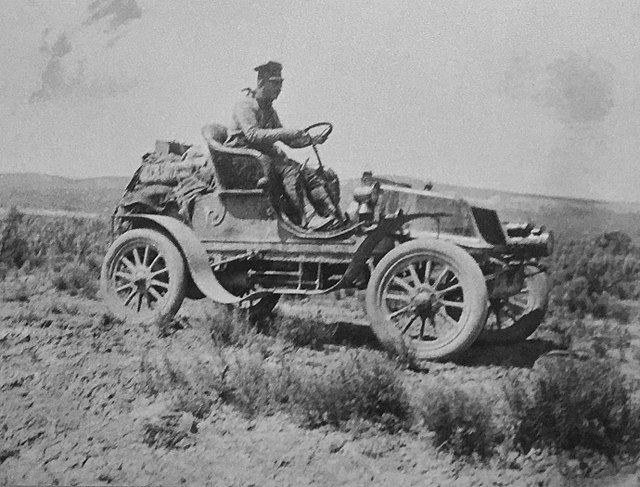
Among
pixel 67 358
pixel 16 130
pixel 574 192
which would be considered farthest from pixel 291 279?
pixel 16 130

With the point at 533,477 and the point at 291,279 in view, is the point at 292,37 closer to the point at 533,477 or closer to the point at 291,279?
the point at 291,279

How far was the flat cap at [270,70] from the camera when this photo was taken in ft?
14.0

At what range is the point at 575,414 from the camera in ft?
9.34

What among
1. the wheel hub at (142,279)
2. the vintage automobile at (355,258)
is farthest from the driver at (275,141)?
the wheel hub at (142,279)

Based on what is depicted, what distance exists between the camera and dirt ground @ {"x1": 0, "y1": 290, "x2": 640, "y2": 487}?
2738mm

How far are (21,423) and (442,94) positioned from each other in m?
3.02

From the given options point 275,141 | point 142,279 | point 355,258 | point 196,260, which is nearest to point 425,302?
point 355,258

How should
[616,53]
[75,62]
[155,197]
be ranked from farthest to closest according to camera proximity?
[155,197] < [75,62] < [616,53]

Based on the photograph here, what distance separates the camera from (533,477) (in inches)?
106

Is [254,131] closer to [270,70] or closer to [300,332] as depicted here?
[270,70]

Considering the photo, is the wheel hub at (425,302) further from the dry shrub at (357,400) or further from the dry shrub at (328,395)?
the dry shrub at (357,400)

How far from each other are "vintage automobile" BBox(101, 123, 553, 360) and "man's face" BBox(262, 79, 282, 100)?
1.16 ft

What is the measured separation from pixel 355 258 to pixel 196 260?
114cm

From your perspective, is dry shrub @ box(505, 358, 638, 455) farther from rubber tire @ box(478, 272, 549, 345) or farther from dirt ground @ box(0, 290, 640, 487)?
Result: rubber tire @ box(478, 272, 549, 345)
